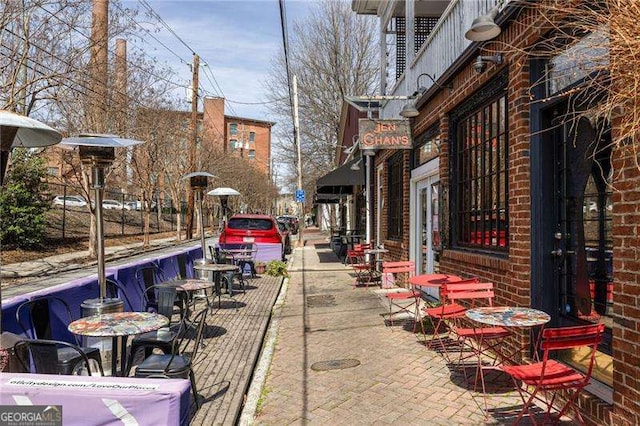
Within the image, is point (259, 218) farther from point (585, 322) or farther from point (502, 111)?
point (585, 322)

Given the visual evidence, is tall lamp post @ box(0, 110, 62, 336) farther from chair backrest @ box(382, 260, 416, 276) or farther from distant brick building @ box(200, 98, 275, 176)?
distant brick building @ box(200, 98, 275, 176)

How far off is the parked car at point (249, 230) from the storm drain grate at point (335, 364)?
8.27 metres

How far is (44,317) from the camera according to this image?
14.5ft

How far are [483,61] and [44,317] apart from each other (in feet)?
17.0

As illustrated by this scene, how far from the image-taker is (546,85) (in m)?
4.41

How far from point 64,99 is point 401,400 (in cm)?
1364

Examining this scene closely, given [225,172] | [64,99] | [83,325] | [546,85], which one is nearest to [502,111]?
[546,85]

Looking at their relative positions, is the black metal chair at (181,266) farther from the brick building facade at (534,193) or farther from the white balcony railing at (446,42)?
the white balcony railing at (446,42)

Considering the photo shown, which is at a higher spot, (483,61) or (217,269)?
(483,61)

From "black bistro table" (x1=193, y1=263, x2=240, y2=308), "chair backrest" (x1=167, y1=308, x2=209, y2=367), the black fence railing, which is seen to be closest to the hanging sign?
"black bistro table" (x1=193, y1=263, x2=240, y2=308)

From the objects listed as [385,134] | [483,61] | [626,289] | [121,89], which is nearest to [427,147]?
[385,134]

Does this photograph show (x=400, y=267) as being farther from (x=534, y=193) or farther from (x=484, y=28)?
(x=484, y=28)

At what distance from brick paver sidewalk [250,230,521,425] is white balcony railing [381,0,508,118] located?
158 inches

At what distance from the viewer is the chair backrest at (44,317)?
4.17 metres
